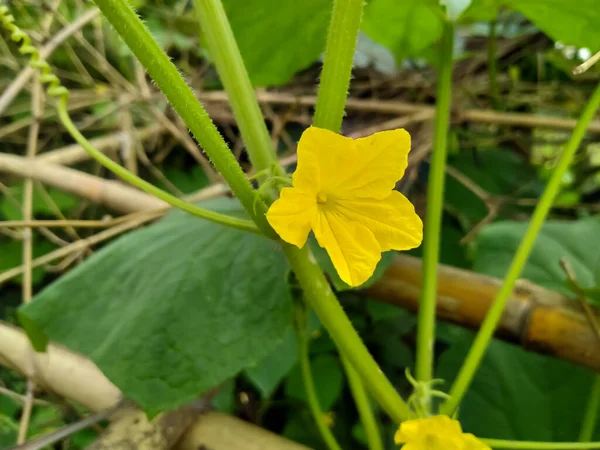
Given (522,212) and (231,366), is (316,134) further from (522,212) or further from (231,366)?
(522,212)

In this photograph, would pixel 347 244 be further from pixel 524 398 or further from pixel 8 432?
pixel 8 432

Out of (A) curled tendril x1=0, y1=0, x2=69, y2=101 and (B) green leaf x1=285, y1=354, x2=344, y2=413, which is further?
(B) green leaf x1=285, y1=354, x2=344, y2=413

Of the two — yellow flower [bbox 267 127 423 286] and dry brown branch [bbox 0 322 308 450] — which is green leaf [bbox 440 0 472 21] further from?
dry brown branch [bbox 0 322 308 450]

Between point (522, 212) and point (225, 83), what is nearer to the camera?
point (225, 83)

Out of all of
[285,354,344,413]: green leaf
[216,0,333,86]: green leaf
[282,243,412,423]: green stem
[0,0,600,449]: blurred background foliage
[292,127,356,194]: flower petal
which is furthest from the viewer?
[285,354,344,413]: green leaf

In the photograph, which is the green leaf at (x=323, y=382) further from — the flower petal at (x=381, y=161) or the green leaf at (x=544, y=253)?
the flower petal at (x=381, y=161)

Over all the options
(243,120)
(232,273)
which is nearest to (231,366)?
(232,273)

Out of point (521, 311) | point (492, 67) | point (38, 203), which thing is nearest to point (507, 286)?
point (521, 311)

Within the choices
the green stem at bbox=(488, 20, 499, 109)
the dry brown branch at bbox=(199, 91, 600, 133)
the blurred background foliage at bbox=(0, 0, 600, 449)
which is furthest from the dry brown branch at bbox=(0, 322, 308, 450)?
the green stem at bbox=(488, 20, 499, 109)
